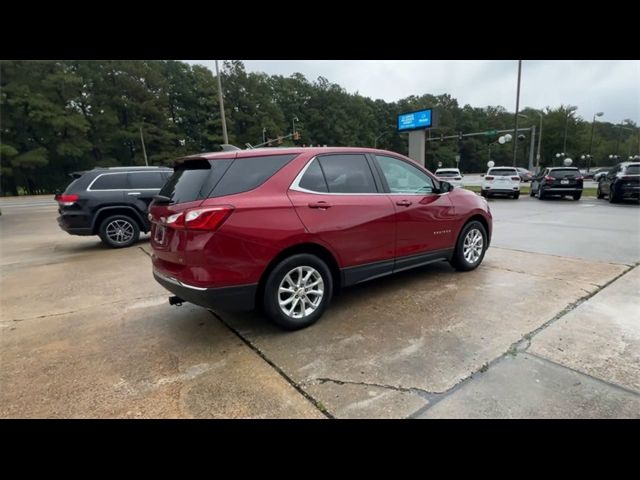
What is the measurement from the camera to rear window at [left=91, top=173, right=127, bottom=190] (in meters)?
7.28

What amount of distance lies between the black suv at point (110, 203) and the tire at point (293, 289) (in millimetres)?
5874

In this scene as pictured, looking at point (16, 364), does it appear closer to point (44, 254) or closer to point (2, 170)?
point (44, 254)

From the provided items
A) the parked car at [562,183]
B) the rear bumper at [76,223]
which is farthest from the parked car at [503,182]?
the rear bumper at [76,223]

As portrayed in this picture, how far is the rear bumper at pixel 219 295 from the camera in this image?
110 inches

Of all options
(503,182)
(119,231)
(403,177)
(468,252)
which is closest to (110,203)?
(119,231)

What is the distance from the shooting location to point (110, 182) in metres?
7.40

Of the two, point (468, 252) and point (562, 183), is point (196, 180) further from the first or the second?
point (562, 183)

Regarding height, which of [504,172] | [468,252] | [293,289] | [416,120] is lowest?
[468,252]

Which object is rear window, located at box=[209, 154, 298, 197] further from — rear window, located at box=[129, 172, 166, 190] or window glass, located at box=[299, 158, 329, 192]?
rear window, located at box=[129, 172, 166, 190]

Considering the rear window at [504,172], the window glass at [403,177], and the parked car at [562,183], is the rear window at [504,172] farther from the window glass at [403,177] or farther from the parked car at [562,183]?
the window glass at [403,177]

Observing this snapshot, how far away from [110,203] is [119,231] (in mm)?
637
